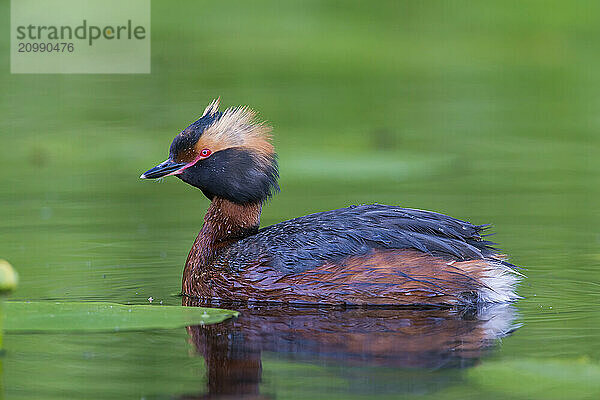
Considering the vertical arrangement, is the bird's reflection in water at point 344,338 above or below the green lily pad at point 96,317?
below

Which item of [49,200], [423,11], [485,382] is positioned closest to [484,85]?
[423,11]

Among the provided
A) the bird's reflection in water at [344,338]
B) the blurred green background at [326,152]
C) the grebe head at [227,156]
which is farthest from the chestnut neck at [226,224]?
the bird's reflection in water at [344,338]

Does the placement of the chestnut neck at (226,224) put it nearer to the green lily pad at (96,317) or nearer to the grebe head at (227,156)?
the grebe head at (227,156)

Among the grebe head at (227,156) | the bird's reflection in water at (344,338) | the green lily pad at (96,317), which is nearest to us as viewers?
the bird's reflection in water at (344,338)

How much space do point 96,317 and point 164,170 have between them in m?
2.51

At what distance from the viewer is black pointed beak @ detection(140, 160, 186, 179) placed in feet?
34.1

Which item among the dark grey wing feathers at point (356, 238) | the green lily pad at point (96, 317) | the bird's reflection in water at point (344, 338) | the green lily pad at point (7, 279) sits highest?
the dark grey wing feathers at point (356, 238)

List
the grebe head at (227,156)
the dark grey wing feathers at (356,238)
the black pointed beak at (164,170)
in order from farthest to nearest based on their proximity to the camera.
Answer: the grebe head at (227,156)
the black pointed beak at (164,170)
the dark grey wing feathers at (356,238)

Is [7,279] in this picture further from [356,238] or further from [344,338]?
[356,238]

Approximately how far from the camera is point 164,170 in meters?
10.5

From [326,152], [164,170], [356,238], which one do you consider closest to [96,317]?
[356,238]

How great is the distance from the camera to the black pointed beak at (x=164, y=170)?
10.4m

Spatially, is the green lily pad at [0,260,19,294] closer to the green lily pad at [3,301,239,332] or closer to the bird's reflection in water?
the green lily pad at [3,301,239,332]

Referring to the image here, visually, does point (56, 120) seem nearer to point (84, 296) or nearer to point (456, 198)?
point (456, 198)
